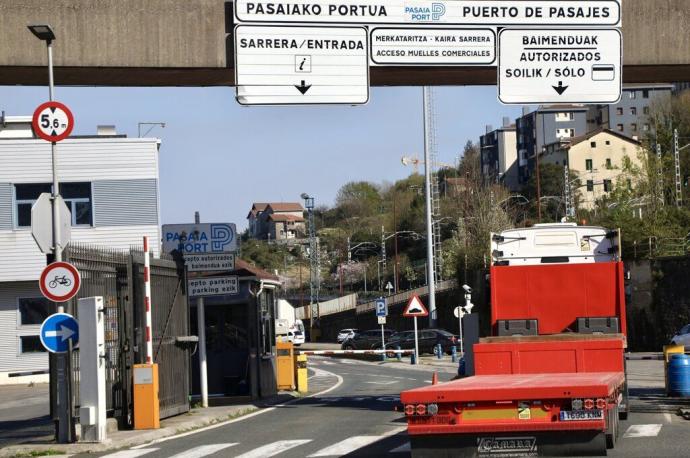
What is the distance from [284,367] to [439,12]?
14270mm

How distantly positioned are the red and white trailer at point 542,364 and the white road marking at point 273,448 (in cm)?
280

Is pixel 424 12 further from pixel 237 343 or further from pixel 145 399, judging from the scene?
pixel 237 343

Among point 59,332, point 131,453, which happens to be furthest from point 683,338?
point 131,453

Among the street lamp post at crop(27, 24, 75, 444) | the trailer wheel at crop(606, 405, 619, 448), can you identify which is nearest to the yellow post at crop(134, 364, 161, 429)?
the street lamp post at crop(27, 24, 75, 444)

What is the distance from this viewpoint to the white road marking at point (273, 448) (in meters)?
14.3

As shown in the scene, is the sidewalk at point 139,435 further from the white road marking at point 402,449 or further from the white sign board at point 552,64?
the white sign board at point 552,64

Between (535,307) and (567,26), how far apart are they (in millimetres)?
4540

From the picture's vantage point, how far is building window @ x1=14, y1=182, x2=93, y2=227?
4656cm

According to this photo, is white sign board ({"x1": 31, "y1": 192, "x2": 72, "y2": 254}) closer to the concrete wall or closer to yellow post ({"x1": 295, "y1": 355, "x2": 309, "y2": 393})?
the concrete wall

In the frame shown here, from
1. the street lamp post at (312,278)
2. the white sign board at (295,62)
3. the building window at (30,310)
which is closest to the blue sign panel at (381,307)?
the building window at (30,310)

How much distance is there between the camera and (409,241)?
128 m

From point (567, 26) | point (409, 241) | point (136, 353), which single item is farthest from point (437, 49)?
point (409, 241)

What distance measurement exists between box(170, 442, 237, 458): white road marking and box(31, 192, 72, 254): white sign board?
4.04 meters

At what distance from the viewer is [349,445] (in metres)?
15.1
